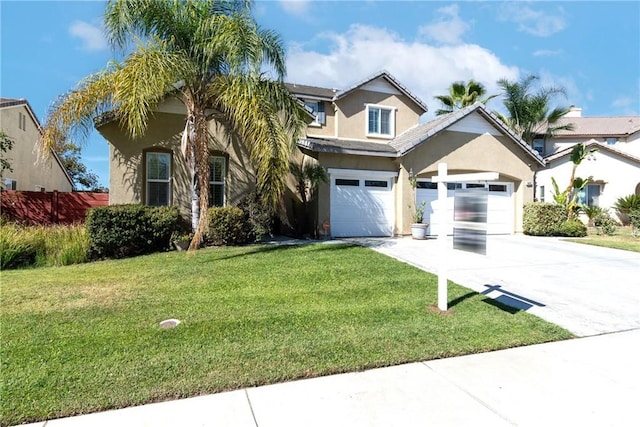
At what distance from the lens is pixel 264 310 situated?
5574mm

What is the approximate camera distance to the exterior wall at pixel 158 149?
12102 mm

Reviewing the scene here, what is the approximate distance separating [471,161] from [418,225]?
14.5ft

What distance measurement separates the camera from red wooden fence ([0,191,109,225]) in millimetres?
13016

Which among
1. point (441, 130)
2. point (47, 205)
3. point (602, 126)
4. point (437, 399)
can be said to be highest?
point (602, 126)

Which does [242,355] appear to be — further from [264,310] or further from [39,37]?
[39,37]

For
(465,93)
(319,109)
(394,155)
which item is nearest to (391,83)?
(319,109)

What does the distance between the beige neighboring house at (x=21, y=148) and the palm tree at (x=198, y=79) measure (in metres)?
9.35

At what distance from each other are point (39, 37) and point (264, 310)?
1133 cm

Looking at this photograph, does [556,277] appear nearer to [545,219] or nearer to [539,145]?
[545,219]

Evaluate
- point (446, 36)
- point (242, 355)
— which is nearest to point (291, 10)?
point (446, 36)

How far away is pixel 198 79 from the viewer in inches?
399

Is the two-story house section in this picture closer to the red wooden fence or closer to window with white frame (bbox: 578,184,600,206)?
the red wooden fence

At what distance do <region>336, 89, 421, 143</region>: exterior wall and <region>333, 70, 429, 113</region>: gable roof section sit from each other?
0.21m

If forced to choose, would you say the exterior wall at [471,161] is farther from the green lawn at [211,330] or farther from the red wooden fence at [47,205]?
the red wooden fence at [47,205]
